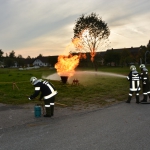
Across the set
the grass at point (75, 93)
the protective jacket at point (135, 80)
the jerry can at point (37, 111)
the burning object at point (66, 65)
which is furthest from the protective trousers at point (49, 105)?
the burning object at point (66, 65)

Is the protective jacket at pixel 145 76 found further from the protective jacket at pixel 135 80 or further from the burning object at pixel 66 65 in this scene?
the burning object at pixel 66 65

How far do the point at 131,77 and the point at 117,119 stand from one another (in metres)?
3.87

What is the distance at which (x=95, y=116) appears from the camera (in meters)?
8.08

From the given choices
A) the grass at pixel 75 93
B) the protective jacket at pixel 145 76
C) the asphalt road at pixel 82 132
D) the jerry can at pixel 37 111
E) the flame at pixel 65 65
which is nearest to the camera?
the asphalt road at pixel 82 132

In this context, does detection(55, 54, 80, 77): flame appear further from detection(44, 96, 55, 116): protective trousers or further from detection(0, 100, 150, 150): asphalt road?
detection(44, 96, 55, 116): protective trousers

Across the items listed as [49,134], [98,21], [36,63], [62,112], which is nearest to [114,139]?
A: [49,134]

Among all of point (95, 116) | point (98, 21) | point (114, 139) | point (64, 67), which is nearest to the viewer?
point (114, 139)

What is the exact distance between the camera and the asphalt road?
198 inches

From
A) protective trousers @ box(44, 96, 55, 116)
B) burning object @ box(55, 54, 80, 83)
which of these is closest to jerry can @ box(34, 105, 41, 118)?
protective trousers @ box(44, 96, 55, 116)

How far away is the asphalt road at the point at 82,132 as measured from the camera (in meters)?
5.02

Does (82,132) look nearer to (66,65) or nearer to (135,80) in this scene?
(135,80)

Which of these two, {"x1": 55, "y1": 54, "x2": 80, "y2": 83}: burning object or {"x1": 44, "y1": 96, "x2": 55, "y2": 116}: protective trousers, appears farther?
{"x1": 55, "y1": 54, "x2": 80, "y2": 83}: burning object

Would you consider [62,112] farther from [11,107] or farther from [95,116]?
[11,107]

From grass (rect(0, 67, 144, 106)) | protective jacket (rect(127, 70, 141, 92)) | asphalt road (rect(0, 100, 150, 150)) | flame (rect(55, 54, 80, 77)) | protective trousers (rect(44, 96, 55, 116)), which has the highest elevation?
flame (rect(55, 54, 80, 77))
